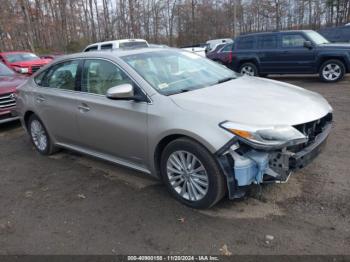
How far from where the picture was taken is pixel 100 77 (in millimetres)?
4203

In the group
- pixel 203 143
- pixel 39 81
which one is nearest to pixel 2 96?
pixel 39 81

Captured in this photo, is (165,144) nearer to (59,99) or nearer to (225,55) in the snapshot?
Answer: (59,99)

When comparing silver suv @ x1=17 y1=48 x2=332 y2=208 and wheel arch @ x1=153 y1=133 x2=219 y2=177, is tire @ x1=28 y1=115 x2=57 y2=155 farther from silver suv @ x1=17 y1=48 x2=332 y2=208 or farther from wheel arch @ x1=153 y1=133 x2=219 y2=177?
wheel arch @ x1=153 y1=133 x2=219 y2=177

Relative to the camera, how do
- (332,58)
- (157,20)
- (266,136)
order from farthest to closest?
(157,20) → (332,58) → (266,136)

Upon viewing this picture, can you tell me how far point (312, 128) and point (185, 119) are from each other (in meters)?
1.36

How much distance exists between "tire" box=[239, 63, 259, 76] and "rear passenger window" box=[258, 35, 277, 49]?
0.72 m

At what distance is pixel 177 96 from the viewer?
3.56 m

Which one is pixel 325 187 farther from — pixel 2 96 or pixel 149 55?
pixel 2 96

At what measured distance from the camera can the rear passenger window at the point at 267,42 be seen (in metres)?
11.5

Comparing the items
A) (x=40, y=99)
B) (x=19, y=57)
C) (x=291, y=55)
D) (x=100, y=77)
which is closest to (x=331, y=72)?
(x=291, y=55)

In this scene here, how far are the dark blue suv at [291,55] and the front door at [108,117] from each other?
8.49m

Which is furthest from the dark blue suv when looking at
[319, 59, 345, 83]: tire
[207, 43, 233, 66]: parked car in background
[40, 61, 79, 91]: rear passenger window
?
[40, 61, 79, 91]: rear passenger window

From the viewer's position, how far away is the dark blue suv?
10.4 m

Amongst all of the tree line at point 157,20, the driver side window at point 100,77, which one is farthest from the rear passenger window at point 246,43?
the tree line at point 157,20
